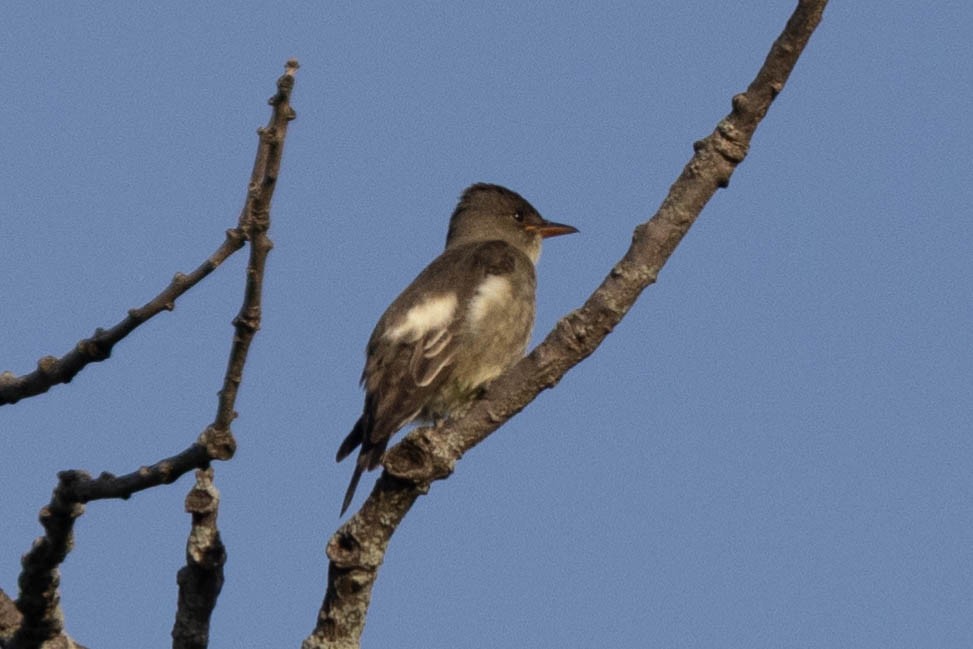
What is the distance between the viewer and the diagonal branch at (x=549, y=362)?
3.95 metres

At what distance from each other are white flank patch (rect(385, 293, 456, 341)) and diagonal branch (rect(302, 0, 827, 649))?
313 centimetres

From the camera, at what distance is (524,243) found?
31.2 ft

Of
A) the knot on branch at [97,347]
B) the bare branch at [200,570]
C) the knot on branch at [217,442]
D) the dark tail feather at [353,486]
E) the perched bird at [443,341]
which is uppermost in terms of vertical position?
the perched bird at [443,341]

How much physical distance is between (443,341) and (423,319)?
19 centimetres

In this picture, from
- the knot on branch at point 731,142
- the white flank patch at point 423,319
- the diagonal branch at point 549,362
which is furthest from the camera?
the white flank patch at point 423,319

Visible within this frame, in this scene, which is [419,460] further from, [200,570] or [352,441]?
[352,441]

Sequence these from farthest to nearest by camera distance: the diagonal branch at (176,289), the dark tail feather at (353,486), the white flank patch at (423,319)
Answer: the white flank patch at (423,319) → the dark tail feather at (353,486) → the diagonal branch at (176,289)

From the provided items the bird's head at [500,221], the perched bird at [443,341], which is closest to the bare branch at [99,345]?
the perched bird at [443,341]

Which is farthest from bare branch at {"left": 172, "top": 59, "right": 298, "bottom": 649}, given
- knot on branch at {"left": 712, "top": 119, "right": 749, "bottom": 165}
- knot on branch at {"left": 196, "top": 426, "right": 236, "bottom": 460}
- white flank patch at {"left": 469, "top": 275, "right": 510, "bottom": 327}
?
white flank patch at {"left": 469, "top": 275, "right": 510, "bottom": 327}

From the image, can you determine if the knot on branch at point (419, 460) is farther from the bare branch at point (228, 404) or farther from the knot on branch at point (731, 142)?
the knot on branch at point (731, 142)

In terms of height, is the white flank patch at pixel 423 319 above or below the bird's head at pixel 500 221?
below

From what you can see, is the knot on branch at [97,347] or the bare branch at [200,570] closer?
the knot on branch at [97,347]

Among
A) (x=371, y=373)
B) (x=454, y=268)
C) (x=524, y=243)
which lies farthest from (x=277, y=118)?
(x=524, y=243)

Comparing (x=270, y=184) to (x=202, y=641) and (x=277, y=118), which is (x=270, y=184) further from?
(x=202, y=641)
